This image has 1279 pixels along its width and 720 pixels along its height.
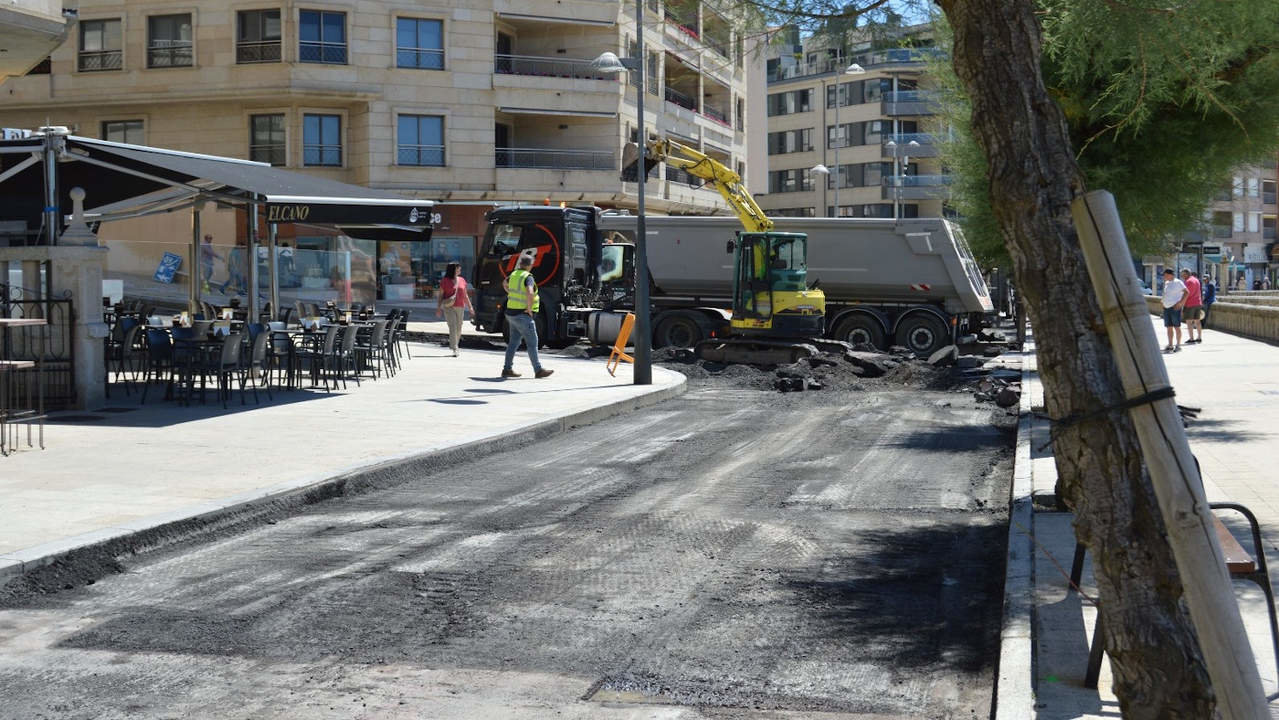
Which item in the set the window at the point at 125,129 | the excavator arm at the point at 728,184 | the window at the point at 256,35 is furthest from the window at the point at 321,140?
the excavator arm at the point at 728,184

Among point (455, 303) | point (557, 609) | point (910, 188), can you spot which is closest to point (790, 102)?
point (910, 188)

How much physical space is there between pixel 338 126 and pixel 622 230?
17223 mm

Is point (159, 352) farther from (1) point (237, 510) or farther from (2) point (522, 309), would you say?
(1) point (237, 510)

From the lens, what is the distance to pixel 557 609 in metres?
6.63

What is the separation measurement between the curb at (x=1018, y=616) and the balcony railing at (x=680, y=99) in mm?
43581

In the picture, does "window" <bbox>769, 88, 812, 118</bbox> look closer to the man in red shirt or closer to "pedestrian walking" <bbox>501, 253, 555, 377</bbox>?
the man in red shirt

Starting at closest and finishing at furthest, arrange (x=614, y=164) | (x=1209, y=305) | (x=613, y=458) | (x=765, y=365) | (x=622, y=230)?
A: (x=613, y=458) < (x=765, y=365) < (x=622, y=230) < (x=1209, y=305) < (x=614, y=164)

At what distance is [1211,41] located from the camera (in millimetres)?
8242

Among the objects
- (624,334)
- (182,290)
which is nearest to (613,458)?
(624,334)

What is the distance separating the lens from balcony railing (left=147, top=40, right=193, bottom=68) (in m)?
43.3

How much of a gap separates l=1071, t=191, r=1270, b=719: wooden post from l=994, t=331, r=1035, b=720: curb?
70 cm

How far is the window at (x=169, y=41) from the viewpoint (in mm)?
43250

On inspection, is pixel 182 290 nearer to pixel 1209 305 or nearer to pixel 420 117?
pixel 420 117

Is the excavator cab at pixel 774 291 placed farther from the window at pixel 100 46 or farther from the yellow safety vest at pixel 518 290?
the window at pixel 100 46
